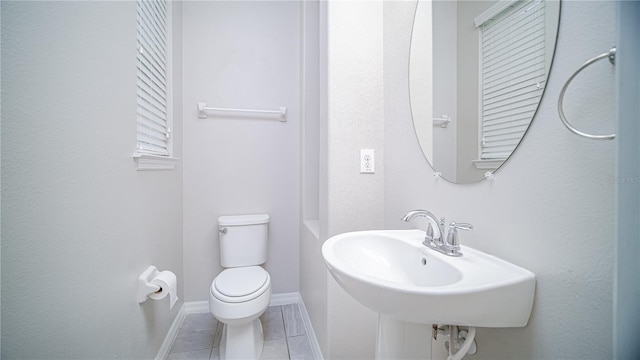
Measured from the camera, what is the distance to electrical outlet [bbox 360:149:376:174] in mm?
1163

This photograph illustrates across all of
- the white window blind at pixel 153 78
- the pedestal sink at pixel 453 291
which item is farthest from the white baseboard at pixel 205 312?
the white window blind at pixel 153 78

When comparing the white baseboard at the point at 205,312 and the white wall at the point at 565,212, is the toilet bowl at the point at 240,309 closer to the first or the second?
the white baseboard at the point at 205,312

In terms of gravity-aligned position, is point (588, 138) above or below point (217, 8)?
below

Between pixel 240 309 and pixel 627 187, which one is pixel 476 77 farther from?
pixel 240 309

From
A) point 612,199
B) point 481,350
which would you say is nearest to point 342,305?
point 481,350

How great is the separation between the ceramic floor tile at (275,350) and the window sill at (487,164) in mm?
1446

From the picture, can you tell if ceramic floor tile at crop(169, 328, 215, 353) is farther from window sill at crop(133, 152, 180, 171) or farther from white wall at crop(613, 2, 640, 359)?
white wall at crop(613, 2, 640, 359)

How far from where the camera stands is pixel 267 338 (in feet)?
4.98

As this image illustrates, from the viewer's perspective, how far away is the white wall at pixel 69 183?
58 centimetres

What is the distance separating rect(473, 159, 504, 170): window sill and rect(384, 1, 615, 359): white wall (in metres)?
0.03

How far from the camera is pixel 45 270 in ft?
2.07

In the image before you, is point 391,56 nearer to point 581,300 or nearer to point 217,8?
point 581,300

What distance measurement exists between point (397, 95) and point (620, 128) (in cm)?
86

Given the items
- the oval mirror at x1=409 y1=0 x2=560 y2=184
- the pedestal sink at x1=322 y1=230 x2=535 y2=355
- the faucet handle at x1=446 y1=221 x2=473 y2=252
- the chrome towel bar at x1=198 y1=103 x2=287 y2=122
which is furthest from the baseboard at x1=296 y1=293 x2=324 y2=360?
the chrome towel bar at x1=198 y1=103 x2=287 y2=122
